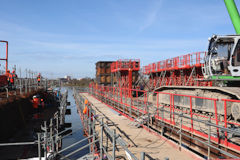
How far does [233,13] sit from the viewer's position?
1520cm

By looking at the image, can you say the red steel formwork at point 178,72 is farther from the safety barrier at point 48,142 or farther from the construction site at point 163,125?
the safety barrier at point 48,142

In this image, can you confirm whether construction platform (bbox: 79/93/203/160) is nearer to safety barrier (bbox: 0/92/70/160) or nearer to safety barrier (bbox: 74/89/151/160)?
safety barrier (bbox: 74/89/151/160)

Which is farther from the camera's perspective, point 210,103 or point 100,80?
point 100,80

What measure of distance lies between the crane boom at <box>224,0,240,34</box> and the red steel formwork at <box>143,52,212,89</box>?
5.21 m

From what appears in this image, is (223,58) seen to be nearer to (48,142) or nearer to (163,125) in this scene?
(163,125)

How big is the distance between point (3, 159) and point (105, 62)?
35375mm

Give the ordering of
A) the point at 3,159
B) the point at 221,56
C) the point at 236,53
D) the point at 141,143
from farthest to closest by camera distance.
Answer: the point at 221,56 → the point at 236,53 → the point at 3,159 → the point at 141,143

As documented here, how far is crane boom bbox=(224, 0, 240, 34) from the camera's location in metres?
14.7

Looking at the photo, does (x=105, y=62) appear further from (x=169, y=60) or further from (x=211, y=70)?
(x=211, y=70)

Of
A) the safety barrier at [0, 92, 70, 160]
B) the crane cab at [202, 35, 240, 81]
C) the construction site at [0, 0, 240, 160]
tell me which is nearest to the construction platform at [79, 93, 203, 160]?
the construction site at [0, 0, 240, 160]

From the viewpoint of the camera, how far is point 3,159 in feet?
33.1

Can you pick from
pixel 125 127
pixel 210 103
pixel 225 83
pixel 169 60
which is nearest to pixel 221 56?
pixel 225 83

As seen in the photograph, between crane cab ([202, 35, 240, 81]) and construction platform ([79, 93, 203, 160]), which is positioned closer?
construction platform ([79, 93, 203, 160])

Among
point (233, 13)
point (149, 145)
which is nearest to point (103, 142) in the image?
point (149, 145)
